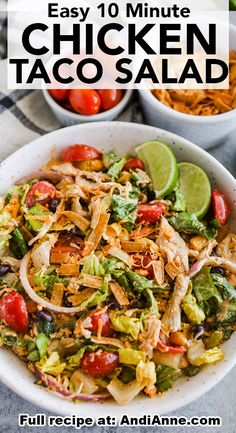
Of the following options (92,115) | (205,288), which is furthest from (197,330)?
(92,115)

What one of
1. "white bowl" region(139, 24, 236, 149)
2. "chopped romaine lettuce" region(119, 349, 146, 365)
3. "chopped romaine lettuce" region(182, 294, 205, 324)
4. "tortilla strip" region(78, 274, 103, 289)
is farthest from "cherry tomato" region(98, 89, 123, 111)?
"chopped romaine lettuce" region(119, 349, 146, 365)

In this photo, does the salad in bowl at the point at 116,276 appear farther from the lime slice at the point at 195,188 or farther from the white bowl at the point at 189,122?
the white bowl at the point at 189,122

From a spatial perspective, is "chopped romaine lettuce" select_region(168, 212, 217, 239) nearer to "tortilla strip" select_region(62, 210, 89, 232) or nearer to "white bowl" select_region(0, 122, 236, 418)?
"white bowl" select_region(0, 122, 236, 418)

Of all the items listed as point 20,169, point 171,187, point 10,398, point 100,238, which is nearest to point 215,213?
point 171,187

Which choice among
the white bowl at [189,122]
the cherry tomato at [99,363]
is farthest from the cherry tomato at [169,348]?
the white bowl at [189,122]

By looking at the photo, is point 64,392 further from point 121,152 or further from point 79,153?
point 121,152
